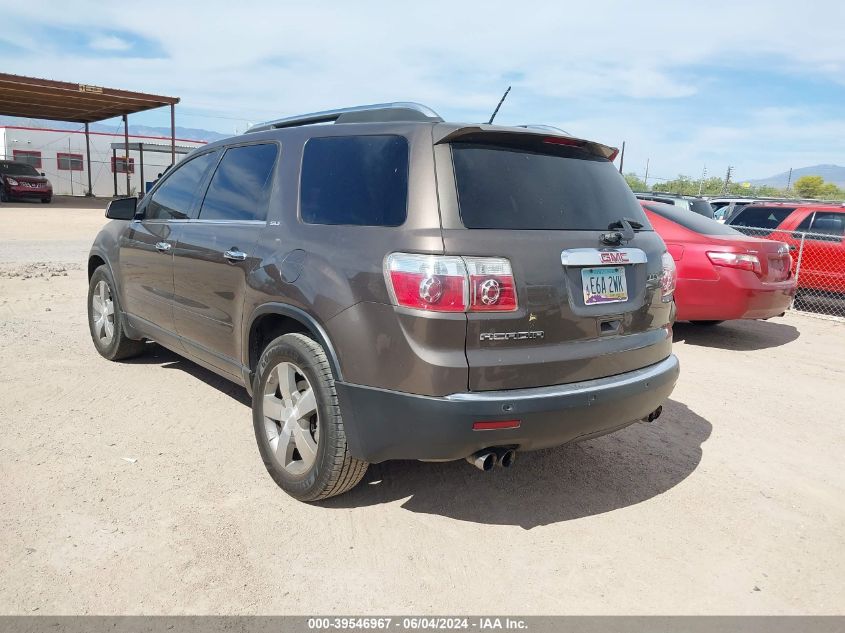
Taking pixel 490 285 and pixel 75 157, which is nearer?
pixel 490 285

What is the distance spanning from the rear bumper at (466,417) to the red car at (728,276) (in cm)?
460

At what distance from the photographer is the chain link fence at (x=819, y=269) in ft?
31.2

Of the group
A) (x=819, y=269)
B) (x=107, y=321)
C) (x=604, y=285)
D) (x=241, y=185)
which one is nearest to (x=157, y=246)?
(x=241, y=185)

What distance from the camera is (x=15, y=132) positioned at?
4034 centimetres

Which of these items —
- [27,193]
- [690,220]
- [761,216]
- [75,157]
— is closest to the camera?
[690,220]

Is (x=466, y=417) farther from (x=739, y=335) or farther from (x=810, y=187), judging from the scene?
(x=810, y=187)

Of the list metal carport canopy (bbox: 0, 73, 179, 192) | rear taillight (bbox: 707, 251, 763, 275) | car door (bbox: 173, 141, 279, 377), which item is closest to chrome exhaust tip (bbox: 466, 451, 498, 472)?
car door (bbox: 173, 141, 279, 377)

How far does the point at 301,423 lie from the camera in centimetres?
331

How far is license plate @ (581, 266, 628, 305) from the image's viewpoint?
9.99 feet

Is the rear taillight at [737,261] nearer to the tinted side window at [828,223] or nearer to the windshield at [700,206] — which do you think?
the tinted side window at [828,223]

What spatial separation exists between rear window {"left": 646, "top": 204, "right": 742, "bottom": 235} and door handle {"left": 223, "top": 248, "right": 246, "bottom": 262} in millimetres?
5618

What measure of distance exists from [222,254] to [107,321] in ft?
7.96

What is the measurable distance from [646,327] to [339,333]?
1541mm

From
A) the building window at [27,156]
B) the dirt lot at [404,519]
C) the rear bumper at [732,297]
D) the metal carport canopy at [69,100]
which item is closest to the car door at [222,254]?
the dirt lot at [404,519]
